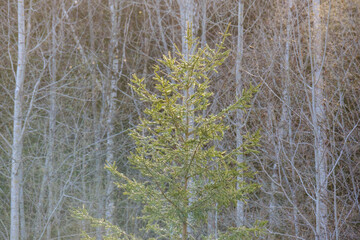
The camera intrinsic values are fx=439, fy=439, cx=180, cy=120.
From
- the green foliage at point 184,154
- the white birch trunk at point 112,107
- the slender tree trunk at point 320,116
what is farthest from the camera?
the white birch trunk at point 112,107

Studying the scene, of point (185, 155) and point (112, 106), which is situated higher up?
point (112, 106)

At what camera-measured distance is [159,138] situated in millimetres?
4316

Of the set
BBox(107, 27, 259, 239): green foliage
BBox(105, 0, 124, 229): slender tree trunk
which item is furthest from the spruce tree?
BBox(105, 0, 124, 229): slender tree trunk

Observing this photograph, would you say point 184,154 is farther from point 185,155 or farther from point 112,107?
point 112,107

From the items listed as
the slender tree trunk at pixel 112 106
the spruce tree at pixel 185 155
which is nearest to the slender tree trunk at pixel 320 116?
the spruce tree at pixel 185 155

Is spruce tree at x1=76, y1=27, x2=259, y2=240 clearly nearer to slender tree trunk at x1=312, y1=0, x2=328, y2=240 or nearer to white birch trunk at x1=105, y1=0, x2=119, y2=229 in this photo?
slender tree trunk at x1=312, y1=0, x2=328, y2=240

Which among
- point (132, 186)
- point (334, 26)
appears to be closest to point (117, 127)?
point (334, 26)

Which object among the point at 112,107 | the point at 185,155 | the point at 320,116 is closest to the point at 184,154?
the point at 185,155

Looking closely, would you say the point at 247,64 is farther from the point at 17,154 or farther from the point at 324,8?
the point at 17,154

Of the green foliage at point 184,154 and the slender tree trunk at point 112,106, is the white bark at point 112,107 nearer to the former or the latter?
the slender tree trunk at point 112,106

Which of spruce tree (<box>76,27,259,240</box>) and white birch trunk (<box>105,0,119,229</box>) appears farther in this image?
white birch trunk (<box>105,0,119,229</box>)

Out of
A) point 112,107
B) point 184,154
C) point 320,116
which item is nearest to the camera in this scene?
point 184,154

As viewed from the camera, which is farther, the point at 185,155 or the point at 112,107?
the point at 112,107

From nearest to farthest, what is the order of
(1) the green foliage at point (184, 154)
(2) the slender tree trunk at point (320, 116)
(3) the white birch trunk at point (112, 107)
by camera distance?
1. (1) the green foliage at point (184, 154)
2. (2) the slender tree trunk at point (320, 116)
3. (3) the white birch trunk at point (112, 107)
